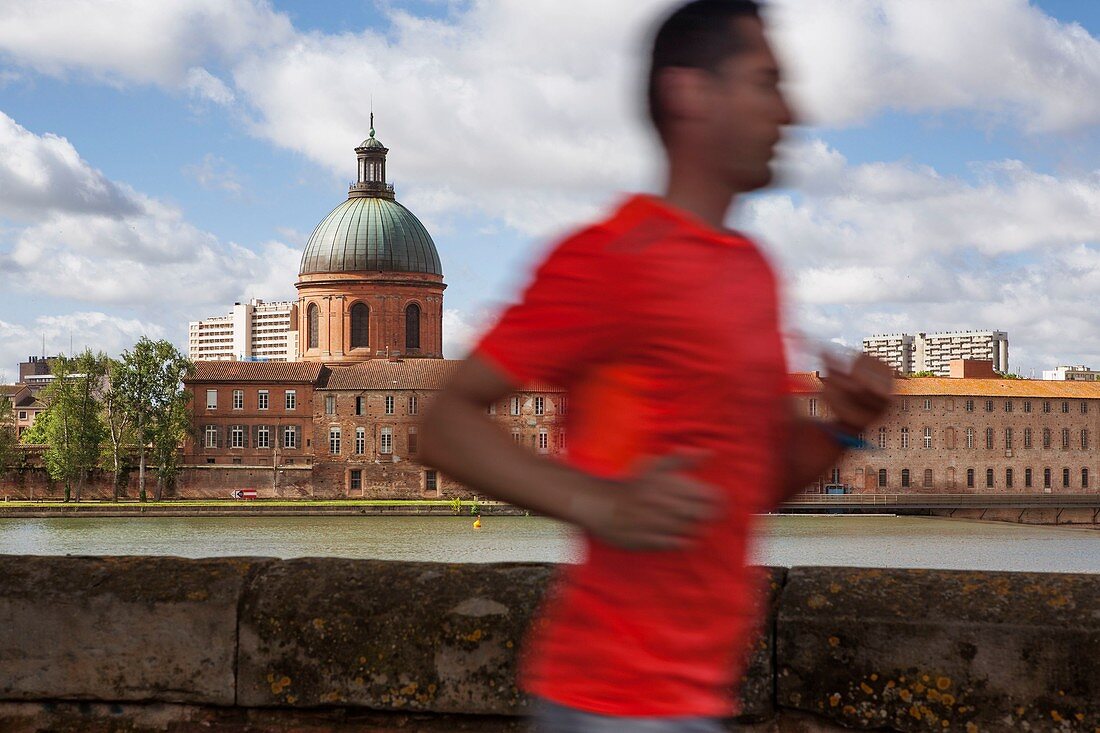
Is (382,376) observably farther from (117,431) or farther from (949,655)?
(949,655)

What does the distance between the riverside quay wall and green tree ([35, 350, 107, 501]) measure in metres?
66.2

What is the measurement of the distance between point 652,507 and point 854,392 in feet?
1.41

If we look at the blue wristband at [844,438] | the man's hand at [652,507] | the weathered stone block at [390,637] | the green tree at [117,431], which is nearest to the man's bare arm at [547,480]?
the man's hand at [652,507]

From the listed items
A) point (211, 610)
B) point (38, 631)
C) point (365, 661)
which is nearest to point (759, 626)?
point (365, 661)

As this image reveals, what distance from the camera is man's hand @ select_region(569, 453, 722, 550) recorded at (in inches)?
58.0

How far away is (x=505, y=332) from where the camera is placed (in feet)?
5.07

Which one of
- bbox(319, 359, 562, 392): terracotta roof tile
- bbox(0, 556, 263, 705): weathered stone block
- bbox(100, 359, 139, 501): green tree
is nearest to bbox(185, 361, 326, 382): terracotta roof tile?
bbox(319, 359, 562, 392): terracotta roof tile

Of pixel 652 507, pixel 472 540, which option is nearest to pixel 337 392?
pixel 472 540

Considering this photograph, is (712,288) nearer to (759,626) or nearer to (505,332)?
(505,332)

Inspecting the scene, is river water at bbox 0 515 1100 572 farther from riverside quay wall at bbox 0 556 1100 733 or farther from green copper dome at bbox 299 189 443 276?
riverside quay wall at bbox 0 556 1100 733

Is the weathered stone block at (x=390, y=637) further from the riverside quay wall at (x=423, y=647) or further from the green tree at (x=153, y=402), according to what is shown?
the green tree at (x=153, y=402)

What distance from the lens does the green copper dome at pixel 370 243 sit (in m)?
80.8

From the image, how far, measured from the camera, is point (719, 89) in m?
1.62

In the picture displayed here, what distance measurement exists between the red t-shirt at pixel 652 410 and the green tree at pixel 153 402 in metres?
69.3
